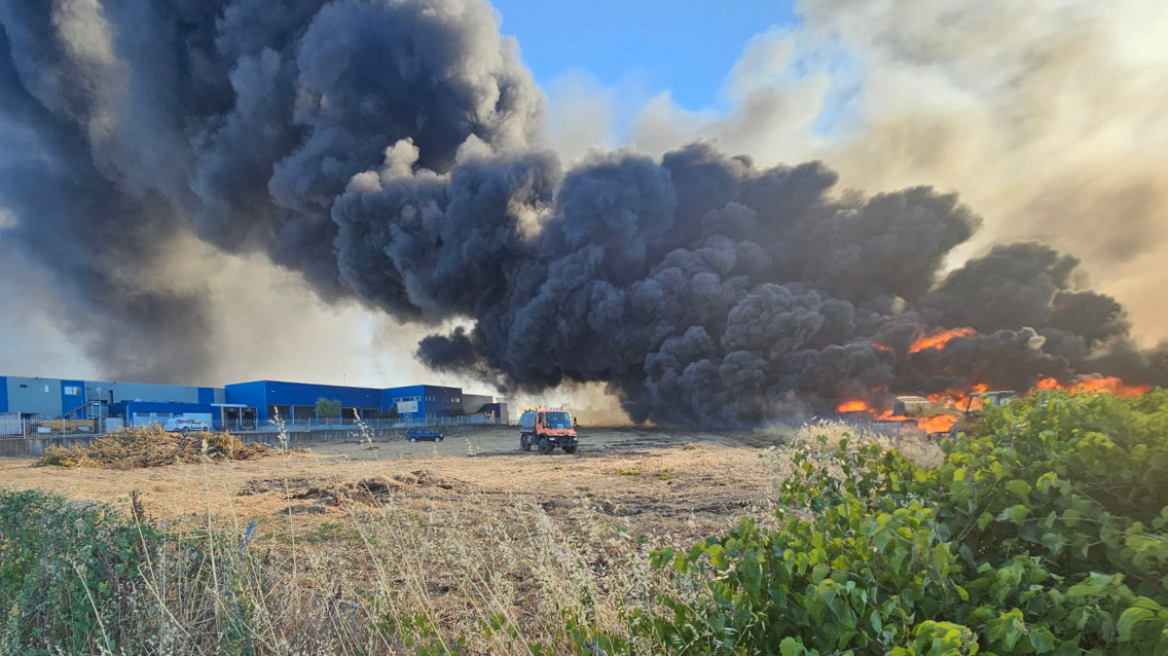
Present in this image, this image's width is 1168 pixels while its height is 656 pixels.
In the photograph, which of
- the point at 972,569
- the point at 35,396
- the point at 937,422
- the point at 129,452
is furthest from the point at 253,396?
the point at 972,569

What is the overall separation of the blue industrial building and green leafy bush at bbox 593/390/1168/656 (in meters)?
38.0

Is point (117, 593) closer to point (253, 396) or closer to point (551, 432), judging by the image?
point (551, 432)

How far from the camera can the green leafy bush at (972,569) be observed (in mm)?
1710

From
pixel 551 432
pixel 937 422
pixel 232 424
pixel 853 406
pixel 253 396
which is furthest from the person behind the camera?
pixel 253 396

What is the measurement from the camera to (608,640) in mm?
2498

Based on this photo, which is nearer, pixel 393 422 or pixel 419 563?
pixel 419 563

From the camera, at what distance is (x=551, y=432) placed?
2675cm

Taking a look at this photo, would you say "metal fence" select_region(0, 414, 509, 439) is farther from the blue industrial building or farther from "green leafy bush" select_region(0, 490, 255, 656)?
"green leafy bush" select_region(0, 490, 255, 656)

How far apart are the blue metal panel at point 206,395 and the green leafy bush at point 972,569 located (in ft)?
247

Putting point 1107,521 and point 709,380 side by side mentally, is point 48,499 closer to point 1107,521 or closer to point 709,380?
point 1107,521

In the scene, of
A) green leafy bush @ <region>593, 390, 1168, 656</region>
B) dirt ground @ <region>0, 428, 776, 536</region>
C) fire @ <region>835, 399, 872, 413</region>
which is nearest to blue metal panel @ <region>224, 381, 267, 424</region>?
dirt ground @ <region>0, 428, 776, 536</region>

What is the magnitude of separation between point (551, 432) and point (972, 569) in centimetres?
2495

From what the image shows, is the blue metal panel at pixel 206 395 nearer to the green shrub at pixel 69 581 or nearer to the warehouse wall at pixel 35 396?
the warehouse wall at pixel 35 396

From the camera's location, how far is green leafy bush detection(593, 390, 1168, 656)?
1.71 meters
